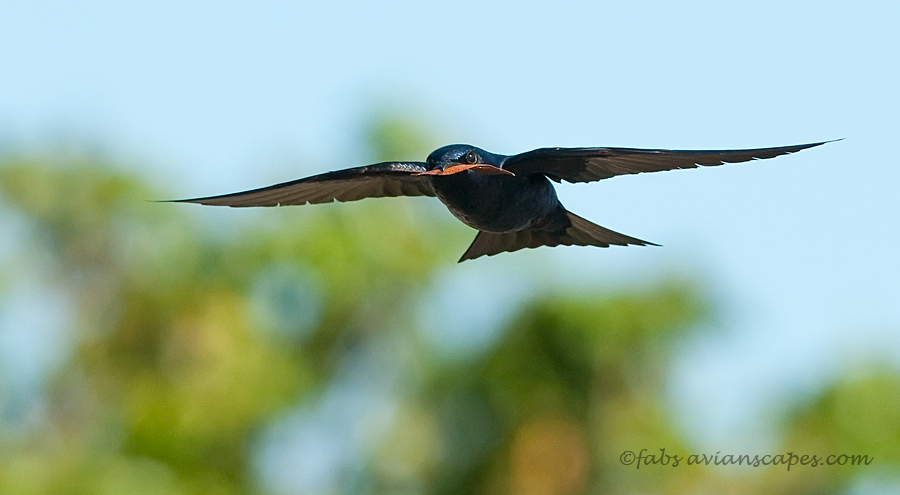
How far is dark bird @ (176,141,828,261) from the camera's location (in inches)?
197

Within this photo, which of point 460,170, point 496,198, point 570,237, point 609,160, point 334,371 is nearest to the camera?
point 460,170

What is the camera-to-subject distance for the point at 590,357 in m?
14.1

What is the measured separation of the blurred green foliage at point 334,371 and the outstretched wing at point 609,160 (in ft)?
26.7

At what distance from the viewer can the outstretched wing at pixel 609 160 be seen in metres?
4.72

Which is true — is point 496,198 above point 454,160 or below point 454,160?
below

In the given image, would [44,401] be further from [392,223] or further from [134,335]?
[392,223]

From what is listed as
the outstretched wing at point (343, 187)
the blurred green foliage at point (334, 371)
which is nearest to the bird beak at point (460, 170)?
the outstretched wing at point (343, 187)

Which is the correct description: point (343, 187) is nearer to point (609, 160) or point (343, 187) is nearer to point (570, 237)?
point (570, 237)

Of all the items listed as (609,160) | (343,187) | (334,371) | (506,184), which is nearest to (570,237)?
(609,160)

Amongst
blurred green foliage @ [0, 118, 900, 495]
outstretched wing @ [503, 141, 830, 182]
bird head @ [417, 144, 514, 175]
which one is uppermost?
bird head @ [417, 144, 514, 175]

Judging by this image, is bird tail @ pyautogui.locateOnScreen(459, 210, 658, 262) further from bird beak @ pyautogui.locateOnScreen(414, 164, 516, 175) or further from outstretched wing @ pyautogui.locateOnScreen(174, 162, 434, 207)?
bird beak @ pyautogui.locateOnScreen(414, 164, 516, 175)

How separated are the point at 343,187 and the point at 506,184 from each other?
3.28 ft

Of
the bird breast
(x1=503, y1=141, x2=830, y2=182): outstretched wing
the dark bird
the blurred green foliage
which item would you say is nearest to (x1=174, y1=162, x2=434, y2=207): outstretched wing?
the dark bird

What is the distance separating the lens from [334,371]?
16797 millimetres
